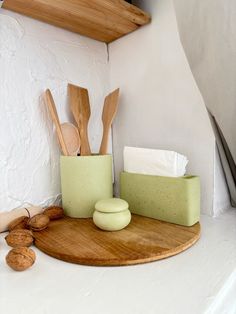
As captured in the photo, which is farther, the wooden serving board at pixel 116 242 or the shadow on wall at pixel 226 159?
the shadow on wall at pixel 226 159

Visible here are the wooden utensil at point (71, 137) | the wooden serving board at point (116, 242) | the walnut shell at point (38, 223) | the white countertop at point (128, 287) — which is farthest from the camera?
the wooden utensil at point (71, 137)

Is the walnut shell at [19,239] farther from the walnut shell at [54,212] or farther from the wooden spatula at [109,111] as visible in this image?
the wooden spatula at [109,111]

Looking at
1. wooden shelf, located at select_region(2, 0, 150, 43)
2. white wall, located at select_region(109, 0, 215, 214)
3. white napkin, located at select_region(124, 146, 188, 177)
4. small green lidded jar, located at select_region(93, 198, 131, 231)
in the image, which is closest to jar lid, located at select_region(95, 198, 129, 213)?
small green lidded jar, located at select_region(93, 198, 131, 231)

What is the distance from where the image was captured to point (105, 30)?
69 centimetres

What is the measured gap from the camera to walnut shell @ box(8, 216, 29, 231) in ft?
1.77

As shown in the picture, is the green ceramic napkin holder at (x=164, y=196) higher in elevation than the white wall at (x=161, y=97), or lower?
lower

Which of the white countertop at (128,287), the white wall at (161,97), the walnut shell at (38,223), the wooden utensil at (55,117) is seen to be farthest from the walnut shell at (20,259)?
the white wall at (161,97)

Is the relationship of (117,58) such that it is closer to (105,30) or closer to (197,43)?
(105,30)

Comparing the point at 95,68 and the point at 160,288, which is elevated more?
the point at 95,68

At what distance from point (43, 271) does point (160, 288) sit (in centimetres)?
18

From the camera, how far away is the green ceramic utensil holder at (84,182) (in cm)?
59

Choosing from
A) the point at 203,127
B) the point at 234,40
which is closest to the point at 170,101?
the point at 203,127

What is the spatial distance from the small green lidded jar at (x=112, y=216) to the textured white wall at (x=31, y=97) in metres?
0.20

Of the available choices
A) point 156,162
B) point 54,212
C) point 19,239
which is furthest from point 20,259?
point 156,162
